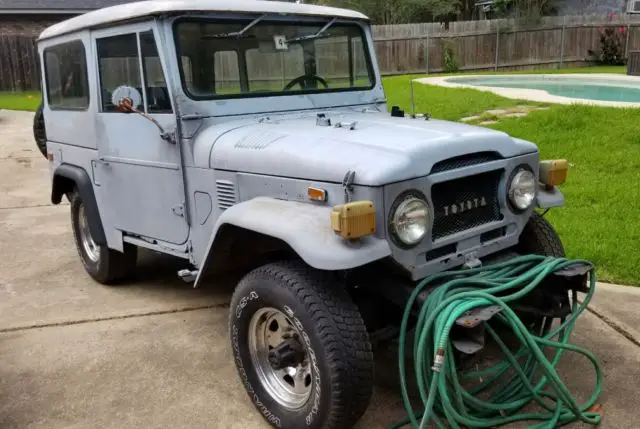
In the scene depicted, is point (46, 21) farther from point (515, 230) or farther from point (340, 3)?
point (515, 230)

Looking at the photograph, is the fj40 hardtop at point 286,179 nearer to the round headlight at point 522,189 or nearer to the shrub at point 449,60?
the round headlight at point 522,189

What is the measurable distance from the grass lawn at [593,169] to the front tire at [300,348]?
9.04 ft

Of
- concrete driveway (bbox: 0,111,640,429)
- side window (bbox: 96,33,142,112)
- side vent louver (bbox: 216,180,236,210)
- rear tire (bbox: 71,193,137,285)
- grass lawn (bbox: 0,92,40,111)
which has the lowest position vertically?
concrete driveway (bbox: 0,111,640,429)

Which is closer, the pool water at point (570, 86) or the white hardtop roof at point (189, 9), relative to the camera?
the white hardtop roof at point (189, 9)

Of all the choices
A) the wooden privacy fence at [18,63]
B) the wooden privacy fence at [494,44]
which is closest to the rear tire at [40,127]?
the wooden privacy fence at [18,63]

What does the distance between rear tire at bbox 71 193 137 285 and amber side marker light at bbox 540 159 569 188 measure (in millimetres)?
2812

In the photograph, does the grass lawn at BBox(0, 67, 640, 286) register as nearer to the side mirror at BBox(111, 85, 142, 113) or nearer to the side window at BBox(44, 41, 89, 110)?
the side mirror at BBox(111, 85, 142, 113)

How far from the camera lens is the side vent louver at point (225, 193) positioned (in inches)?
134

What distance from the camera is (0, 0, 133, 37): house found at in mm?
23938

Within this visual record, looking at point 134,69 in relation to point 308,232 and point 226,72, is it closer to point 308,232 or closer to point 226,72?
point 226,72

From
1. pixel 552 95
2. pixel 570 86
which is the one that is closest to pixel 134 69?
pixel 552 95

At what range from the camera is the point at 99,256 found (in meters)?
4.80

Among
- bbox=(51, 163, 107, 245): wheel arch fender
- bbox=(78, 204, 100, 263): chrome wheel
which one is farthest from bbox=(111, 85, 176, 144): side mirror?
bbox=(78, 204, 100, 263): chrome wheel

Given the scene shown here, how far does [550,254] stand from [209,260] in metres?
1.85
